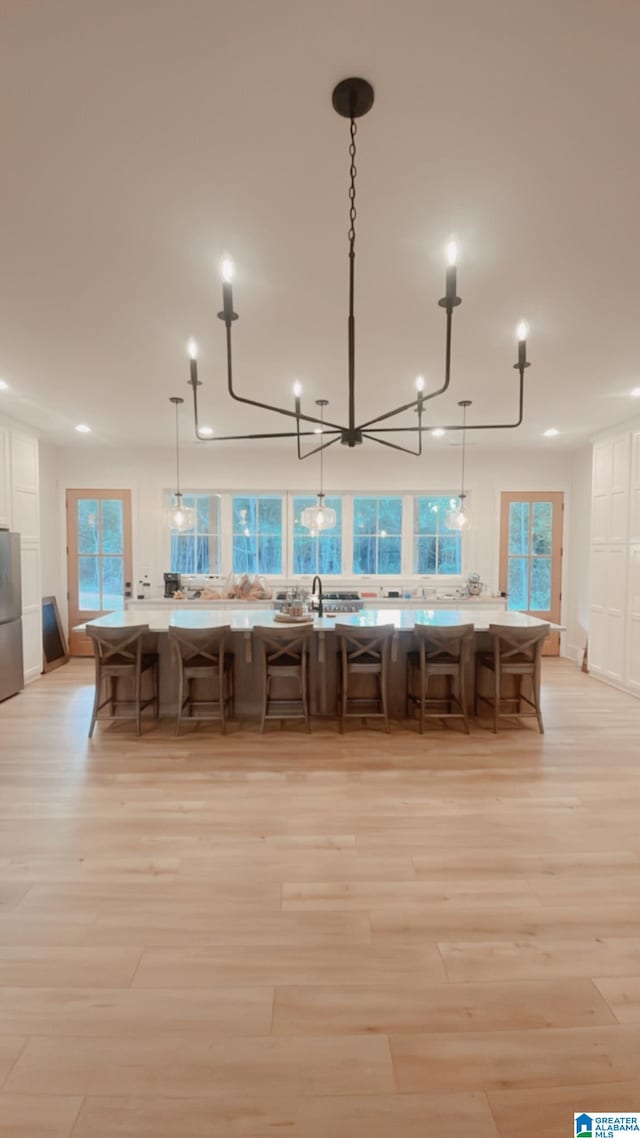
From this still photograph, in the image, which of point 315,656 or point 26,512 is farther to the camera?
point 26,512

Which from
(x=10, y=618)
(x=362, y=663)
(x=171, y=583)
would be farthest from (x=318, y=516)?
(x=10, y=618)

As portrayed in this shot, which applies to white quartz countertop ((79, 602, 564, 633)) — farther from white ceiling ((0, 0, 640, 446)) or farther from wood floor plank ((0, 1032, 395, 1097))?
wood floor plank ((0, 1032, 395, 1097))

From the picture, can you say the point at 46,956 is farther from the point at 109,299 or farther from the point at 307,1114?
the point at 109,299

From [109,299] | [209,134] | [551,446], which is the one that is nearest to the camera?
[209,134]

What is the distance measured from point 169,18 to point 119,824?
309 cm

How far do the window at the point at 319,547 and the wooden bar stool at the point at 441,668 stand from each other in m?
2.72

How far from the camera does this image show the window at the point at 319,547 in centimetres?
656

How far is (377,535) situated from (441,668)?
10.2 ft

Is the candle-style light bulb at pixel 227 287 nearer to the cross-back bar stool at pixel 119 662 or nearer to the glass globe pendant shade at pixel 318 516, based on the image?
the cross-back bar stool at pixel 119 662

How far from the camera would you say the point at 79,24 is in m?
1.20

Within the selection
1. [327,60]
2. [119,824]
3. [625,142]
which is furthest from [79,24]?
[119,824]

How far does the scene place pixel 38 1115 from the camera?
1.23 metres

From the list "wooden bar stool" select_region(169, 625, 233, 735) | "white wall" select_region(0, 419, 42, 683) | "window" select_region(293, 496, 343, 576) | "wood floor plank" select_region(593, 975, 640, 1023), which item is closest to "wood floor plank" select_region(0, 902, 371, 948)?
"wood floor plank" select_region(593, 975, 640, 1023)

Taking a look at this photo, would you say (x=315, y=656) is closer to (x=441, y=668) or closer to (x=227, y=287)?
(x=441, y=668)
